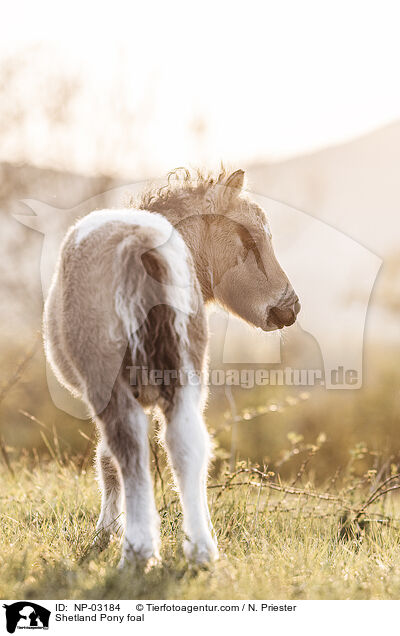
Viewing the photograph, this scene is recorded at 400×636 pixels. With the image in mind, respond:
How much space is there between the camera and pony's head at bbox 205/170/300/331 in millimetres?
4000

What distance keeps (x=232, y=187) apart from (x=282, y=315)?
2.75ft

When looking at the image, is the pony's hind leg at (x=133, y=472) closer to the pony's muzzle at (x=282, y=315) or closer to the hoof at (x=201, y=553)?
the hoof at (x=201, y=553)

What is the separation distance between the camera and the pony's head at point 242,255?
4000 millimetres

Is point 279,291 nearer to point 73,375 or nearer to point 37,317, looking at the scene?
point 73,375

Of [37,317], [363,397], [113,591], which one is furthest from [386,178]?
[113,591]

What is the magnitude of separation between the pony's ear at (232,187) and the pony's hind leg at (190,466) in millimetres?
1338

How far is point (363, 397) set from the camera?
11.6m

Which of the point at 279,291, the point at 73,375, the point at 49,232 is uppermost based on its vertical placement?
the point at 49,232

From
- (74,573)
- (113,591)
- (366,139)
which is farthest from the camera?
(366,139)

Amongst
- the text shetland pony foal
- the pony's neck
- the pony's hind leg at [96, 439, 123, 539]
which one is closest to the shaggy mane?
the pony's neck

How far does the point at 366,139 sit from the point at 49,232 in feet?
25.3

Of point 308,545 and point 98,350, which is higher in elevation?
point 98,350
